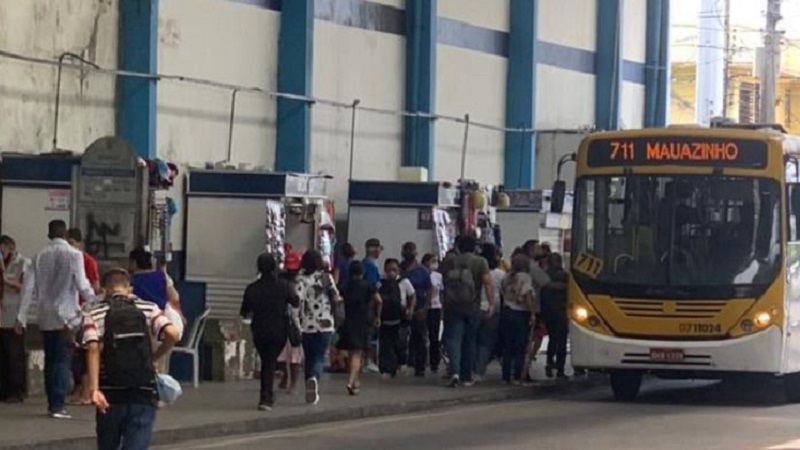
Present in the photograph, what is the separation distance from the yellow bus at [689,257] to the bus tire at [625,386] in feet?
1.63

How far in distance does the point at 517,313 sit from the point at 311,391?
4.78 metres

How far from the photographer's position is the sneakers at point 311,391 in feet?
73.4

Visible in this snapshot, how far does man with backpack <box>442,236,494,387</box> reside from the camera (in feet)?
82.6

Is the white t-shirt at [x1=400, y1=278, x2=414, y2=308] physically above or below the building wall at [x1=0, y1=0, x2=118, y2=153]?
below

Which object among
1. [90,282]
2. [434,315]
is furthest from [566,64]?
[90,282]

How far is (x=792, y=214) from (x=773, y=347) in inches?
71.3

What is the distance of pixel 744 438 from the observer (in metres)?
20.0

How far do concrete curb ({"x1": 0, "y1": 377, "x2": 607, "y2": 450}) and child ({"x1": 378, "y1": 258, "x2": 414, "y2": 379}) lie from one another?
188 cm

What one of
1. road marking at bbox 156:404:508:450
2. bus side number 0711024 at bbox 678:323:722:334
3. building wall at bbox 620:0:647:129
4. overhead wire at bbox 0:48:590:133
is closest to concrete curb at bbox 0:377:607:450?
road marking at bbox 156:404:508:450

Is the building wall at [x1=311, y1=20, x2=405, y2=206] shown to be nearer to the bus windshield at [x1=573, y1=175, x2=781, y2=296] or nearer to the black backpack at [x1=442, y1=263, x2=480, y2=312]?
the black backpack at [x1=442, y1=263, x2=480, y2=312]

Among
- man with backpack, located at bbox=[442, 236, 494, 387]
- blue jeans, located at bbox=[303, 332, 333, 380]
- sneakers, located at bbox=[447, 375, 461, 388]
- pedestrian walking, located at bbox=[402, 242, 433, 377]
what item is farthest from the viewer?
pedestrian walking, located at bbox=[402, 242, 433, 377]

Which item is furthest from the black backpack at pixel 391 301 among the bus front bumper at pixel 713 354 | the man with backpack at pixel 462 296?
the bus front bumper at pixel 713 354

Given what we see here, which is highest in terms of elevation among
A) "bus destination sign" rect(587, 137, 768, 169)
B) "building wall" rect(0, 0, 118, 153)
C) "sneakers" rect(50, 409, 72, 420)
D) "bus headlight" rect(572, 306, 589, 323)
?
"building wall" rect(0, 0, 118, 153)

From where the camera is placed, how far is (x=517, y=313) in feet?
86.5
